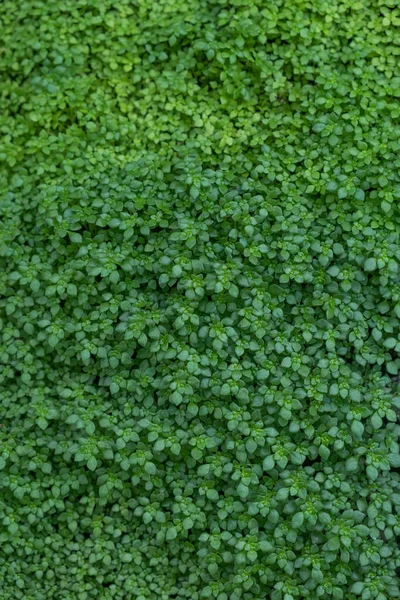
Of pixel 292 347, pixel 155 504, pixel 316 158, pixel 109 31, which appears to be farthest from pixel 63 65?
pixel 155 504

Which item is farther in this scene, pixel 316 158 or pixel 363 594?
pixel 316 158

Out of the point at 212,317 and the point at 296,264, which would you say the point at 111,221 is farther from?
the point at 296,264

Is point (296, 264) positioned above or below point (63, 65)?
below

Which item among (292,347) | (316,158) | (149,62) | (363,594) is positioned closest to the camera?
(363,594)

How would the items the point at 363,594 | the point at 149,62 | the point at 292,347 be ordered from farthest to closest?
the point at 149,62
the point at 292,347
the point at 363,594

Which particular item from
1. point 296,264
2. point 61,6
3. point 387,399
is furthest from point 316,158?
point 61,6

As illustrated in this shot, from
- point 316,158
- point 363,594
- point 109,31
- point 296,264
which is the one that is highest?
point 109,31
